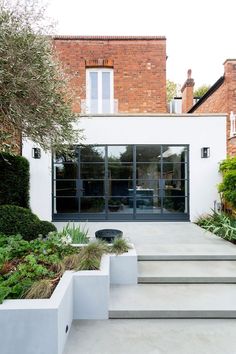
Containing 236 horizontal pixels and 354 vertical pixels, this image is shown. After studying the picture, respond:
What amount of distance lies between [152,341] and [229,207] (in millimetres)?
6198

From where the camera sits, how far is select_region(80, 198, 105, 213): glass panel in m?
8.80

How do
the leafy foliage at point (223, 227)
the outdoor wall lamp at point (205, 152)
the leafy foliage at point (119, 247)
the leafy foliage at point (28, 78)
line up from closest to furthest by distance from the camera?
1. the leafy foliage at point (28, 78)
2. the leafy foliage at point (119, 247)
3. the leafy foliage at point (223, 227)
4. the outdoor wall lamp at point (205, 152)

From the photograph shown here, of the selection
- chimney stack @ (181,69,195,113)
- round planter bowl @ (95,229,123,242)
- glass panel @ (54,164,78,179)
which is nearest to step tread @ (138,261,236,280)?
round planter bowl @ (95,229,123,242)

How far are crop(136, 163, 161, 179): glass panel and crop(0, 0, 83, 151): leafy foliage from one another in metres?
4.36

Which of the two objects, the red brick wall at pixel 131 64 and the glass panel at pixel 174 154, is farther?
the red brick wall at pixel 131 64

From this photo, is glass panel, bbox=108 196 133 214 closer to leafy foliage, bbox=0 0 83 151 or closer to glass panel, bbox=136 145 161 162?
glass panel, bbox=136 145 161 162

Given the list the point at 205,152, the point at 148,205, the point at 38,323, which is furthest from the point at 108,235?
the point at 205,152

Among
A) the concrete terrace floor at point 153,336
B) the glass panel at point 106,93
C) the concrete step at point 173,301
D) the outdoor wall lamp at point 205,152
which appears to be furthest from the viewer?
the glass panel at point 106,93

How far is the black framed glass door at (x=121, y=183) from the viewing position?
876cm

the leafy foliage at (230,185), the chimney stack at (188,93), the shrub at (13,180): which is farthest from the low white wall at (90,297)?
the chimney stack at (188,93)

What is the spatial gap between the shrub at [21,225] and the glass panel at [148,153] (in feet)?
14.9

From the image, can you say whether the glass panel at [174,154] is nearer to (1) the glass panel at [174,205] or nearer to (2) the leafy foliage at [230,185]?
(1) the glass panel at [174,205]

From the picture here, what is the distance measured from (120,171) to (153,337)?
6.34 meters

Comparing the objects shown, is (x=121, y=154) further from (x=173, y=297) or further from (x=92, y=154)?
(x=173, y=297)
